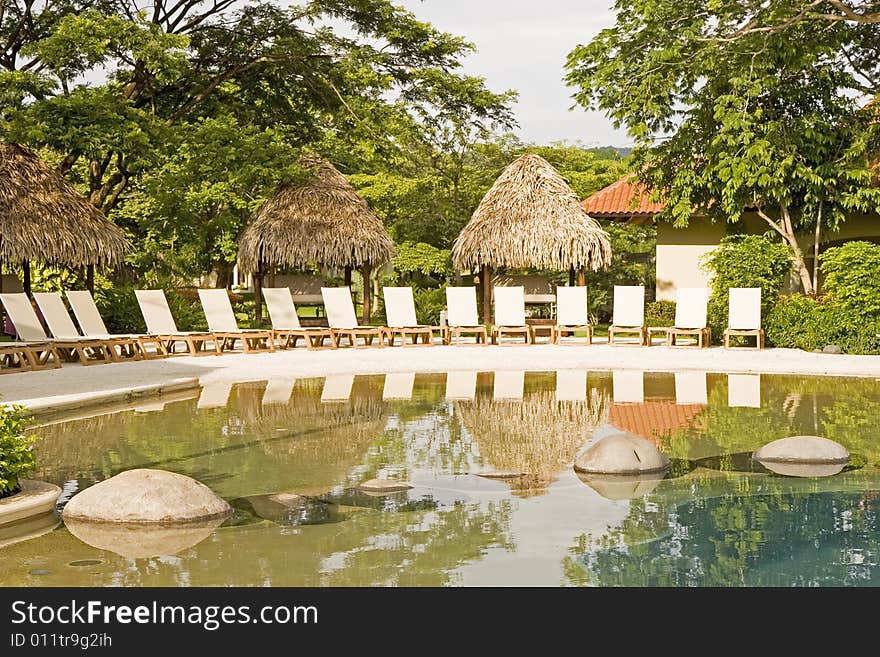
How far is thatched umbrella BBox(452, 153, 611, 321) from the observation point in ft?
65.5

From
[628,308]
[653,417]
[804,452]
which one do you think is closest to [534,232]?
[628,308]

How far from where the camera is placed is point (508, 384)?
1295 cm

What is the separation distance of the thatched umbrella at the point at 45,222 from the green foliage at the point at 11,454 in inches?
413

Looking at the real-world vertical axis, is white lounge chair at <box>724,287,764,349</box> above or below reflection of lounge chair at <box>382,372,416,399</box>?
above

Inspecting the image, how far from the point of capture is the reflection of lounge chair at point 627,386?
37.7ft

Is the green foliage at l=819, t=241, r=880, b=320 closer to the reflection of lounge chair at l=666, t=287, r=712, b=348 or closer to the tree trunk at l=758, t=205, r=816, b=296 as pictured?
the reflection of lounge chair at l=666, t=287, r=712, b=348

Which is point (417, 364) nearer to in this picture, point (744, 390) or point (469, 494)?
point (744, 390)

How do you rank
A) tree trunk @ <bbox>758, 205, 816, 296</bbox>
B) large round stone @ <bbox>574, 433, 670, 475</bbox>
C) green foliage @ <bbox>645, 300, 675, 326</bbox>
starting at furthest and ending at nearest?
green foliage @ <bbox>645, 300, 675, 326</bbox>
tree trunk @ <bbox>758, 205, 816, 296</bbox>
large round stone @ <bbox>574, 433, 670, 475</bbox>

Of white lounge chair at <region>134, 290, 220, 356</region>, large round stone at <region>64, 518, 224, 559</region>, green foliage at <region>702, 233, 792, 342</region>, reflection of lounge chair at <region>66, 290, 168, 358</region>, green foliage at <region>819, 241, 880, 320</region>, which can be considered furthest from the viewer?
green foliage at <region>702, 233, 792, 342</region>

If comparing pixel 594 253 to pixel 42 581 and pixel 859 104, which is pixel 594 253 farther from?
pixel 42 581

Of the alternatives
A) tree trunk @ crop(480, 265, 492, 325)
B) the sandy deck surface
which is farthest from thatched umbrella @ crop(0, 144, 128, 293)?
tree trunk @ crop(480, 265, 492, 325)

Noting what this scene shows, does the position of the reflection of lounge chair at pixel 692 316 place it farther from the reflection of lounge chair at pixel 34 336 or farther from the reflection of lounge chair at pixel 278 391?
the reflection of lounge chair at pixel 34 336

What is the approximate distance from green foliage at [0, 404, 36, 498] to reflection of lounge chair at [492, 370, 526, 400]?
242 inches

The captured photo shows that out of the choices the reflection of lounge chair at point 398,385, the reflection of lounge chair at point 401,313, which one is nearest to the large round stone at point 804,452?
the reflection of lounge chair at point 398,385
